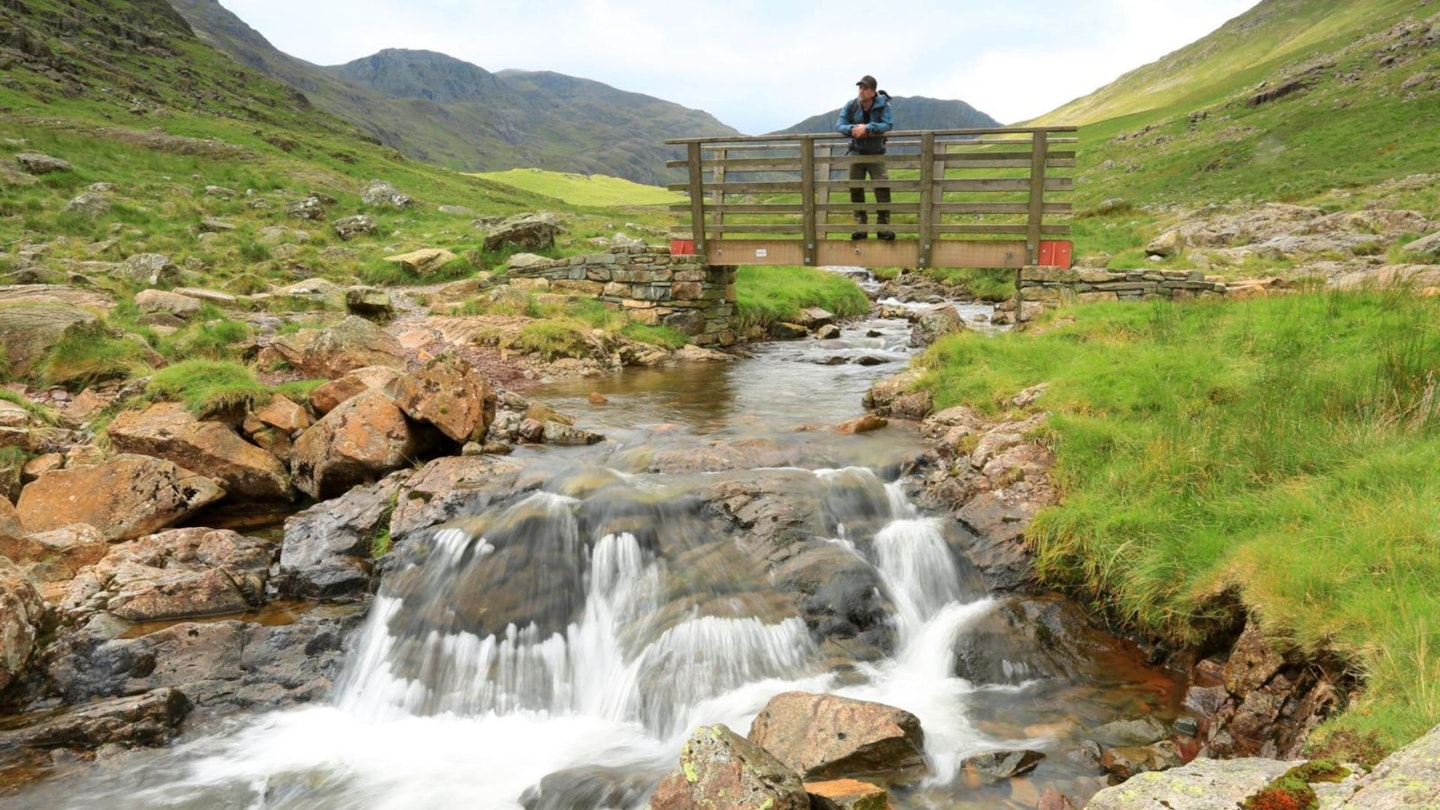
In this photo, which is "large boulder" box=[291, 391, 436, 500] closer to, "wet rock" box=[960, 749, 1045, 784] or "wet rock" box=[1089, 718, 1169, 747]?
"wet rock" box=[960, 749, 1045, 784]

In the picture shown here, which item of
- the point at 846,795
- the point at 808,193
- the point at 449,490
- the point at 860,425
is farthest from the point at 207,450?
the point at 808,193

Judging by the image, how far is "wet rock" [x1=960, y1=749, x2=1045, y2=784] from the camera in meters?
5.09

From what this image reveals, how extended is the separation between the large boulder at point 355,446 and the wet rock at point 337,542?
314 mm

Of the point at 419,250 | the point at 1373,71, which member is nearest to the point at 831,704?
the point at 419,250

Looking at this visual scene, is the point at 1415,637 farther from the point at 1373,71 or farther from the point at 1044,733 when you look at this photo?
the point at 1373,71

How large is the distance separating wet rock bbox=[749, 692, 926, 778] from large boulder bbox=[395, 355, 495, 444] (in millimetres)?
5550

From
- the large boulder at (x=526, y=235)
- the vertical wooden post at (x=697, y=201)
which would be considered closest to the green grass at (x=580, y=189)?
the large boulder at (x=526, y=235)

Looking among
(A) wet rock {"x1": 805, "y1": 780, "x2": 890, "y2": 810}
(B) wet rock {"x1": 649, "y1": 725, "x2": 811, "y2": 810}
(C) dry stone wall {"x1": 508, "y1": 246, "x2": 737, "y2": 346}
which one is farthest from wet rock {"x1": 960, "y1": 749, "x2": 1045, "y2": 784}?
(C) dry stone wall {"x1": 508, "y1": 246, "x2": 737, "y2": 346}

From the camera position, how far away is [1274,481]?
21.0 ft

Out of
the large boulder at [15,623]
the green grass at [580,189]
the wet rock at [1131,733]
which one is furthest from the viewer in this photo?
the green grass at [580,189]

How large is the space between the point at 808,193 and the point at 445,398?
31.8 feet

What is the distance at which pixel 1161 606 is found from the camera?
612 centimetres

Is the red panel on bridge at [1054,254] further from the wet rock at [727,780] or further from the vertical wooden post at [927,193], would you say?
the wet rock at [727,780]

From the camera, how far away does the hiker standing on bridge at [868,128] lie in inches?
591
